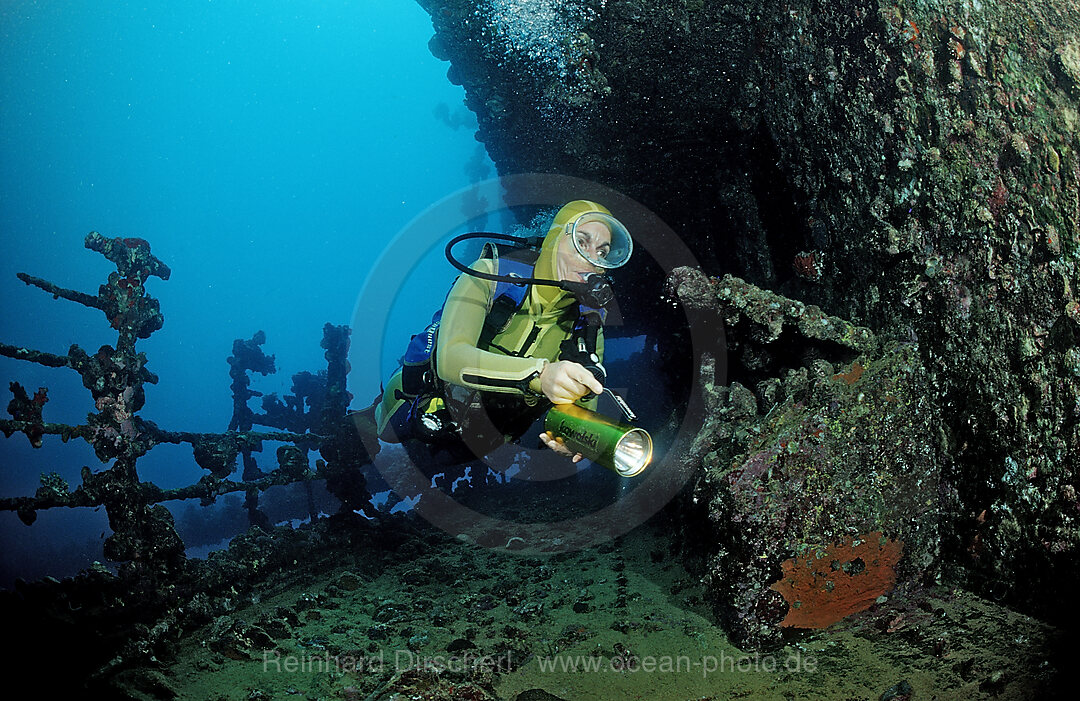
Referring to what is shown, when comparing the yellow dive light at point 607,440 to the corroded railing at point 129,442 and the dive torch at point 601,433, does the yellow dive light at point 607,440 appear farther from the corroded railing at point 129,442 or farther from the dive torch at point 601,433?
the corroded railing at point 129,442

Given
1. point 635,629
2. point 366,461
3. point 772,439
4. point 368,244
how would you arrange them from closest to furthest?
point 772,439 < point 635,629 < point 366,461 < point 368,244

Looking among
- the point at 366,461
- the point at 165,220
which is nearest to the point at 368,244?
the point at 165,220

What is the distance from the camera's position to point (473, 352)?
3227 millimetres

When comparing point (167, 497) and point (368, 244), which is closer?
point (167, 497)

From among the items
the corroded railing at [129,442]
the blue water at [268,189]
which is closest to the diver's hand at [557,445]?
the corroded railing at [129,442]

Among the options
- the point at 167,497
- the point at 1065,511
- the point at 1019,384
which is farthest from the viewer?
the point at 167,497

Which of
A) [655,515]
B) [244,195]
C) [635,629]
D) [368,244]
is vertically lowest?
[635,629]

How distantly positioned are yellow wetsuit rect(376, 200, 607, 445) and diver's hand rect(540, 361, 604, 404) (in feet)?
0.41

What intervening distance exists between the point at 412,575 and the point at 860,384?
3.81m

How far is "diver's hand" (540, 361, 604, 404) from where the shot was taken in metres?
2.82

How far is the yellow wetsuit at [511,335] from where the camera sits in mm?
3107

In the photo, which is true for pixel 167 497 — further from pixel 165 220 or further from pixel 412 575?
pixel 165 220

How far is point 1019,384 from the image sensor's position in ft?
7.80

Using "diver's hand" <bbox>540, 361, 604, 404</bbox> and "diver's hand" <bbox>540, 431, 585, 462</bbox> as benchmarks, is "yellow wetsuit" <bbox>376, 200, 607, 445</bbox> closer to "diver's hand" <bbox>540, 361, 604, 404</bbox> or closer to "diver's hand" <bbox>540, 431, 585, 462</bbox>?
"diver's hand" <bbox>540, 361, 604, 404</bbox>
